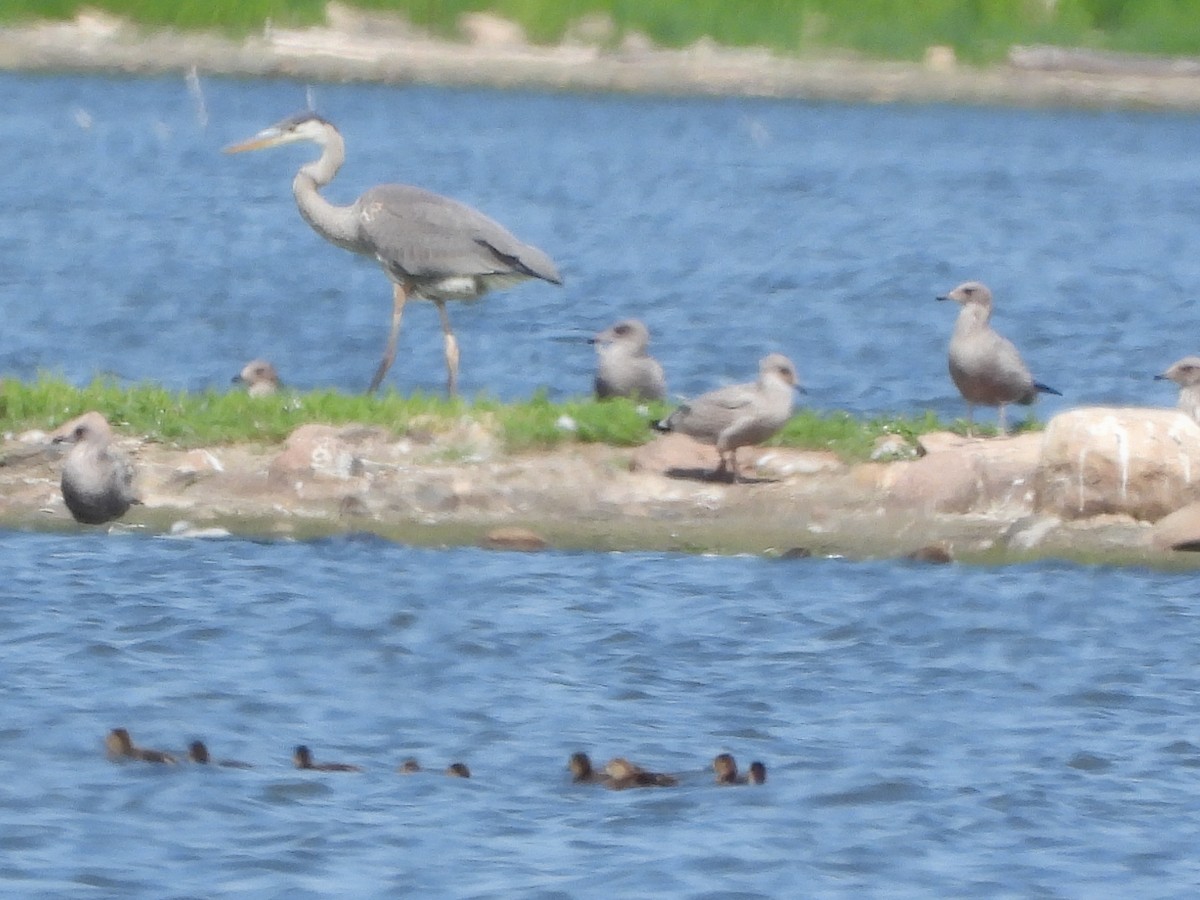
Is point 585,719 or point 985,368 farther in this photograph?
point 985,368

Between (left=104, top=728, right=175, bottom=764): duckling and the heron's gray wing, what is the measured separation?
19.8 ft

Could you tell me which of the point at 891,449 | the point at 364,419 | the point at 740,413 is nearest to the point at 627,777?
the point at 740,413

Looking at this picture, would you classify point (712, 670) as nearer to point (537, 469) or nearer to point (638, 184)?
point (537, 469)

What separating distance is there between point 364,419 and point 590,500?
1301 millimetres

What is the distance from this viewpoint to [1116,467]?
13.7 m

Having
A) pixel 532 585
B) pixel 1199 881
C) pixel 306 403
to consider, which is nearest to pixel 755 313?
pixel 306 403

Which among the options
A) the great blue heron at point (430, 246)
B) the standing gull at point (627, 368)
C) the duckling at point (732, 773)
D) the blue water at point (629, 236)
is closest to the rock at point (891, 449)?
the standing gull at point (627, 368)

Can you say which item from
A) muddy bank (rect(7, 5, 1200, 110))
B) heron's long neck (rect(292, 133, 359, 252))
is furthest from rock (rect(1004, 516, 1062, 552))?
muddy bank (rect(7, 5, 1200, 110))

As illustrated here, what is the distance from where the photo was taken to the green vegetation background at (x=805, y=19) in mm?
50344

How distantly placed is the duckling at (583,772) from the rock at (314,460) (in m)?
4.19

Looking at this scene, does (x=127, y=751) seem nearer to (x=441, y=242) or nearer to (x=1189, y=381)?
(x=441, y=242)

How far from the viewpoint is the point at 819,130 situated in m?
47.2

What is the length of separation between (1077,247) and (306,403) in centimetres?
1867

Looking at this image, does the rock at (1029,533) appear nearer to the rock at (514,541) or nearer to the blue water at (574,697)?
the blue water at (574,697)
